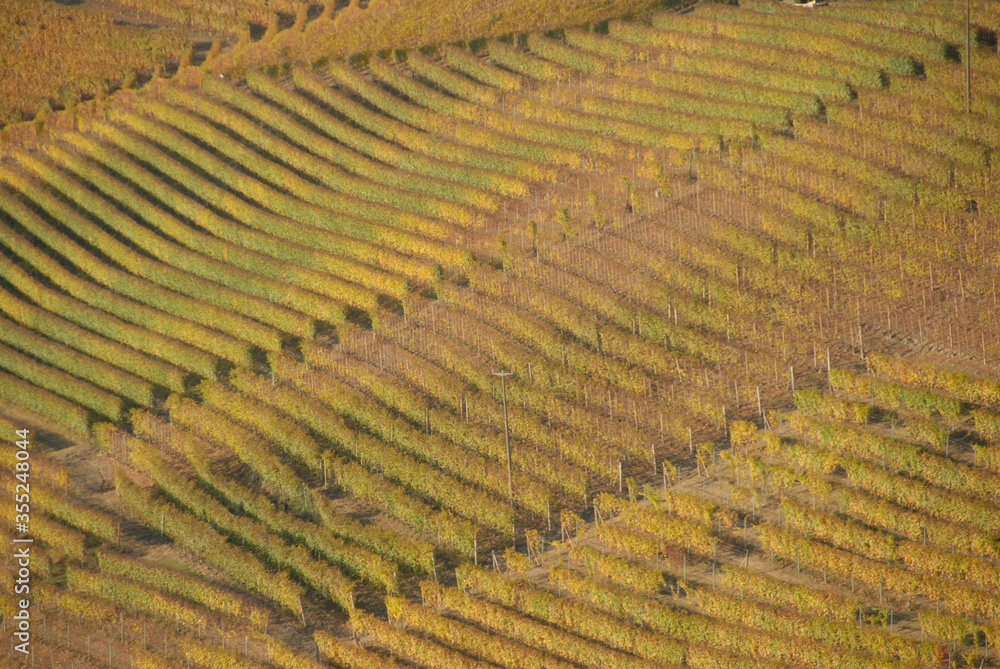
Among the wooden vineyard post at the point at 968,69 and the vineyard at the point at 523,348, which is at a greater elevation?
the wooden vineyard post at the point at 968,69

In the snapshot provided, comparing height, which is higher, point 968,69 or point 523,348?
point 968,69

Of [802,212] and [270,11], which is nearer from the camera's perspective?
[802,212]

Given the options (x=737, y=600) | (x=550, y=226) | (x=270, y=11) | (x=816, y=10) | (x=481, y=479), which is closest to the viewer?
(x=737, y=600)

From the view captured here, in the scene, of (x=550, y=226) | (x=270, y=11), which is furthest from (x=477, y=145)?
(x=270, y=11)

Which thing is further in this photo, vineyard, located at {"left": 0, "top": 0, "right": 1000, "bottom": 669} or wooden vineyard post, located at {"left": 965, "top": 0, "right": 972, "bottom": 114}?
wooden vineyard post, located at {"left": 965, "top": 0, "right": 972, "bottom": 114}

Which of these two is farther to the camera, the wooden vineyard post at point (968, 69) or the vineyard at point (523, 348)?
the wooden vineyard post at point (968, 69)

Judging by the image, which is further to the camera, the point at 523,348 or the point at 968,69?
the point at 968,69

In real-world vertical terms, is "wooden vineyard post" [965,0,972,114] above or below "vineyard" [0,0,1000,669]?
above

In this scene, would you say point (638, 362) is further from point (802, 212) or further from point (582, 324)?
point (802, 212)
